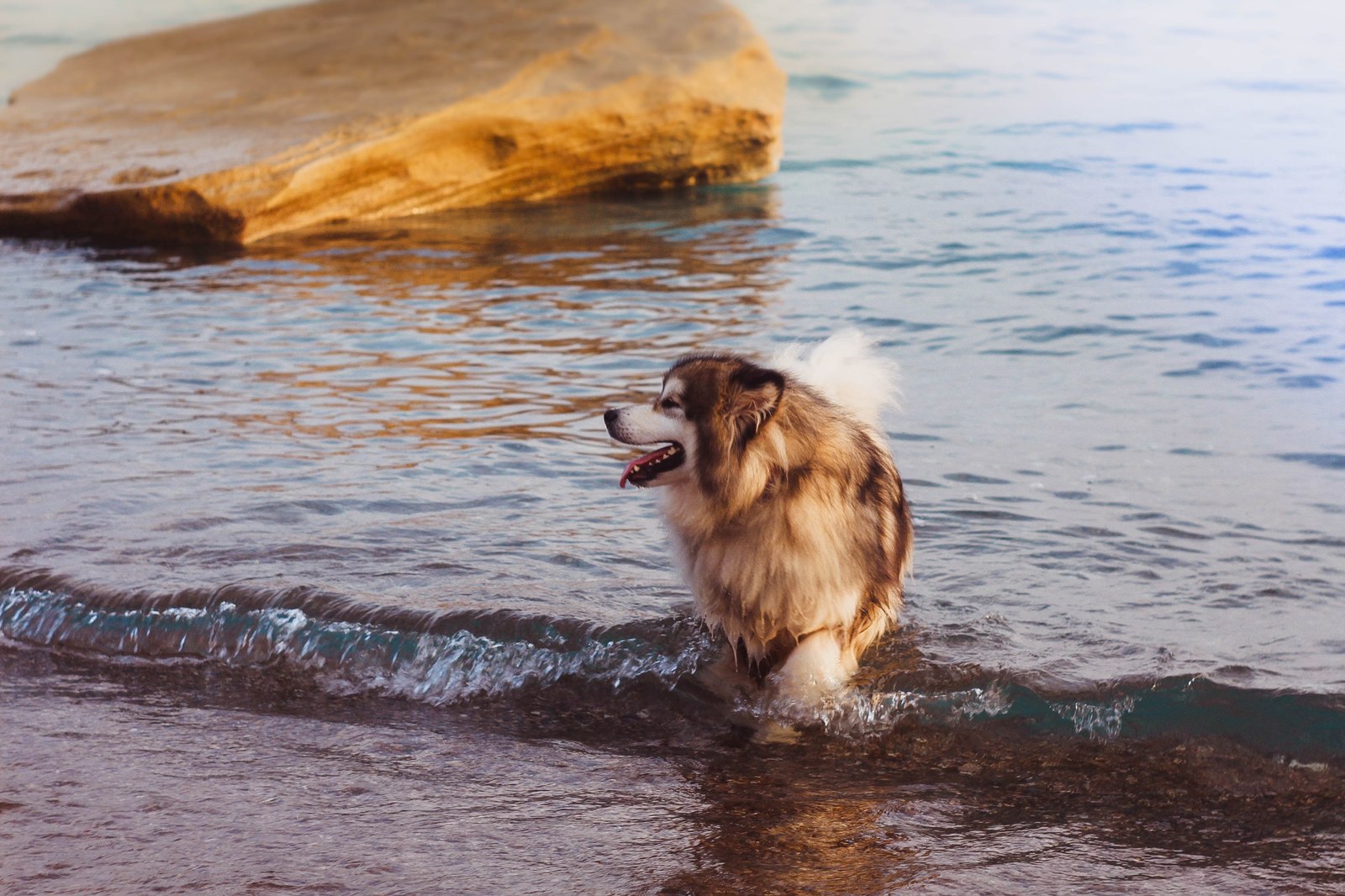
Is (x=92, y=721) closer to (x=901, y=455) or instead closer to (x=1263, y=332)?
(x=901, y=455)

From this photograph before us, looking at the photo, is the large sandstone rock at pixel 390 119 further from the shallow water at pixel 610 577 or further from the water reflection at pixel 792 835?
the water reflection at pixel 792 835

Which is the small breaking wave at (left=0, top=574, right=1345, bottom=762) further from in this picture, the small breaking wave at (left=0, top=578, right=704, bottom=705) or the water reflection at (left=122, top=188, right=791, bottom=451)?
the water reflection at (left=122, top=188, right=791, bottom=451)

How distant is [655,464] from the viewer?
3.42 meters

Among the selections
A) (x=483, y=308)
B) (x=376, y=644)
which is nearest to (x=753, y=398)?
(x=376, y=644)

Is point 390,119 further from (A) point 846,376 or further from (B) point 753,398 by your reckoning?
(B) point 753,398

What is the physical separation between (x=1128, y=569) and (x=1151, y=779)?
129cm

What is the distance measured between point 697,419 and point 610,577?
1023mm

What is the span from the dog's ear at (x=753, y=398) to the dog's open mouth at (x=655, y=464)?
0.19m

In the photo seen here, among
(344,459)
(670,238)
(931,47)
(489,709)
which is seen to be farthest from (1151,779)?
(931,47)

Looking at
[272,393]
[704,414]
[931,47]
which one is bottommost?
[272,393]

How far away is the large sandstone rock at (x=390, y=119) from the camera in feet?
31.6

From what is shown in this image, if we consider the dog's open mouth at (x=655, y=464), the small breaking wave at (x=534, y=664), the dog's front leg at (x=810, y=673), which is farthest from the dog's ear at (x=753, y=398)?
the small breaking wave at (x=534, y=664)

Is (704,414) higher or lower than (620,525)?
higher

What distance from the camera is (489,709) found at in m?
3.47
